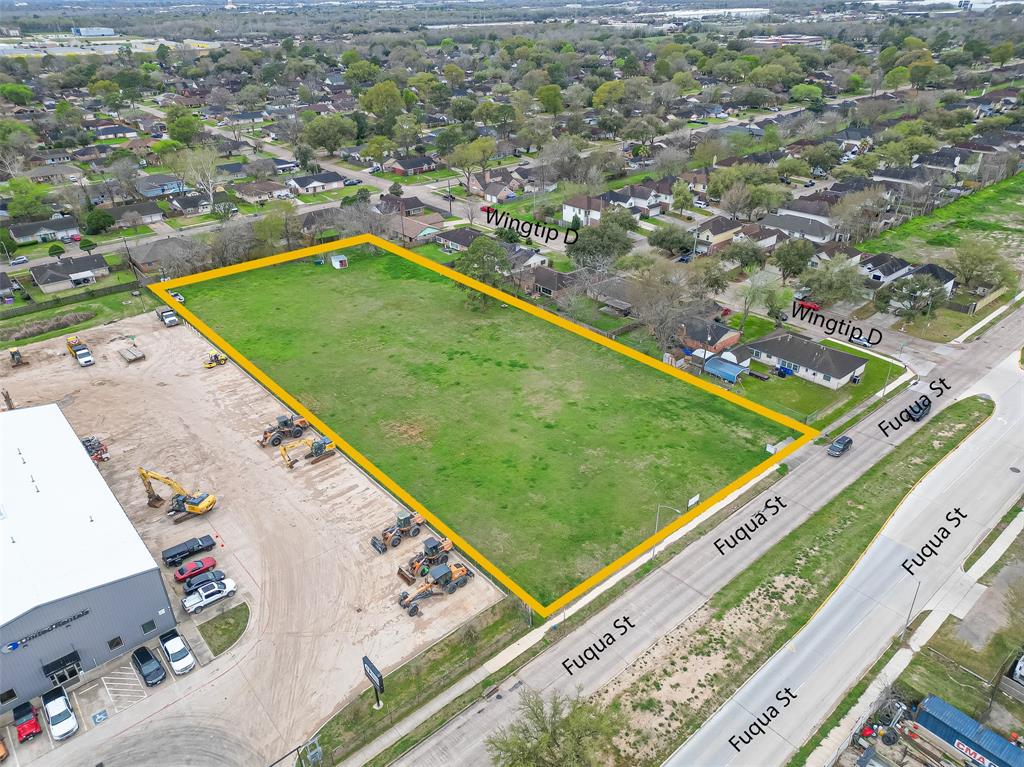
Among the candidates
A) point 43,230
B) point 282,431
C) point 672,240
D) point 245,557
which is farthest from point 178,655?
point 43,230

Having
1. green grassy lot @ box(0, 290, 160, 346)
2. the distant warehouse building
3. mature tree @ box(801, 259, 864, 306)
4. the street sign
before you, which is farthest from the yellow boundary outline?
mature tree @ box(801, 259, 864, 306)

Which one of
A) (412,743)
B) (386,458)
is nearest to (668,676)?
(412,743)

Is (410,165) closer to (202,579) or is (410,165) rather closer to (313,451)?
(313,451)

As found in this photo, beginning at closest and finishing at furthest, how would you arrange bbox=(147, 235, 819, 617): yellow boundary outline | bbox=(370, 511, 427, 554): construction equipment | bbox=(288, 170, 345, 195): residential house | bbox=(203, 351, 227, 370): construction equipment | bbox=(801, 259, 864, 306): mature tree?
bbox=(147, 235, 819, 617): yellow boundary outline
bbox=(370, 511, 427, 554): construction equipment
bbox=(203, 351, 227, 370): construction equipment
bbox=(801, 259, 864, 306): mature tree
bbox=(288, 170, 345, 195): residential house

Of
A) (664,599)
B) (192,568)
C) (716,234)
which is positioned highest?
(716,234)

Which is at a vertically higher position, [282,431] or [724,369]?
[724,369]

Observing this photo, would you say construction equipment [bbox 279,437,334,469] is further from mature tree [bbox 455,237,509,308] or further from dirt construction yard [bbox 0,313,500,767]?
mature tree [bbox 455,237,509,308]
